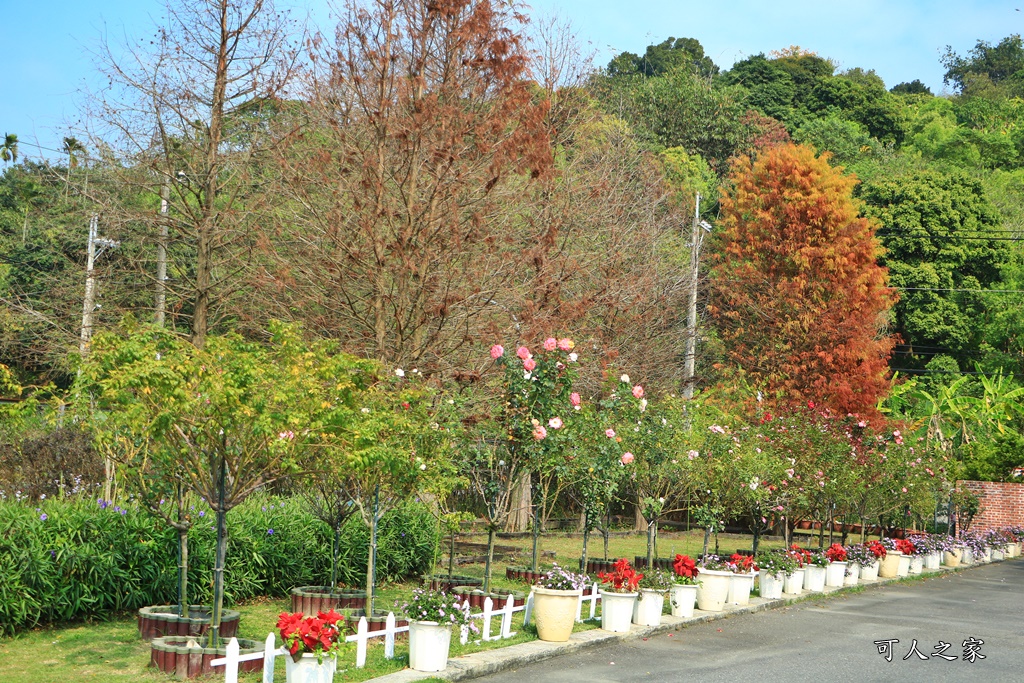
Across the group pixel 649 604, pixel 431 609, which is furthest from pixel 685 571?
pixel 431 609

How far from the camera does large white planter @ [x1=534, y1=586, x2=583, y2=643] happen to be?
11461 mm

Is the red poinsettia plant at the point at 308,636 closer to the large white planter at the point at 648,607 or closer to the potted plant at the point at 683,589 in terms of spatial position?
the large white planter at the point at 648,607

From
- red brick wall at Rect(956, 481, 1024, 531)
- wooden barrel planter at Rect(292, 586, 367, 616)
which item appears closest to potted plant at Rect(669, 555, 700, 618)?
wooden barrel planter at Rect(292, 586, 367, 616)

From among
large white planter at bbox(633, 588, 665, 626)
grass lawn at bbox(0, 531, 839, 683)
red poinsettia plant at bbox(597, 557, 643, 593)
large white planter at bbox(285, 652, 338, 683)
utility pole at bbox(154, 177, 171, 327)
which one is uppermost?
utility pole at bbox(154, 177, 171, 327)

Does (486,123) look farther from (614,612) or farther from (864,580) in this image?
(864,580)

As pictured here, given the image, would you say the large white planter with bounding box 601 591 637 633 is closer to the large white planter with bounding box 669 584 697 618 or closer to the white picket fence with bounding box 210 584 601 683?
the white picket fence with bounding box 210 584 601 683

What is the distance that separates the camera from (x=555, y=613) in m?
11.5

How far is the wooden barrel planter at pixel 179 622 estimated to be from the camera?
403 inches

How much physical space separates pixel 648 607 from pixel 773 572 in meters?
4.50

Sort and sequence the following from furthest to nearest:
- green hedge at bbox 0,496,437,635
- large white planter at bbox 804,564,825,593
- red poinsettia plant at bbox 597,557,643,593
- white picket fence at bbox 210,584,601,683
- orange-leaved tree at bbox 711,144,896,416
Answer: orange-leaved tree at bbox 711,144,896,416 < large white planter at bbox 804,564,825,593 < red poinsettia plant at bbox 597,557,643,593 < green hedge at bbox 0,496,437,635 < white picket fence at bbox 210,584,601,683

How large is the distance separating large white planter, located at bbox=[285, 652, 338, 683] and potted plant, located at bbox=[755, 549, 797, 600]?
1009 cm

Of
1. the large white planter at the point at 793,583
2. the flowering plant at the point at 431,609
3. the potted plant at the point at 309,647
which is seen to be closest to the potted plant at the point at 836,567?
the large white planter at the point at 793,583

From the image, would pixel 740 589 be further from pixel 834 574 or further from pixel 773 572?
pixel 834 574

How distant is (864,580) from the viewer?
20578mm
